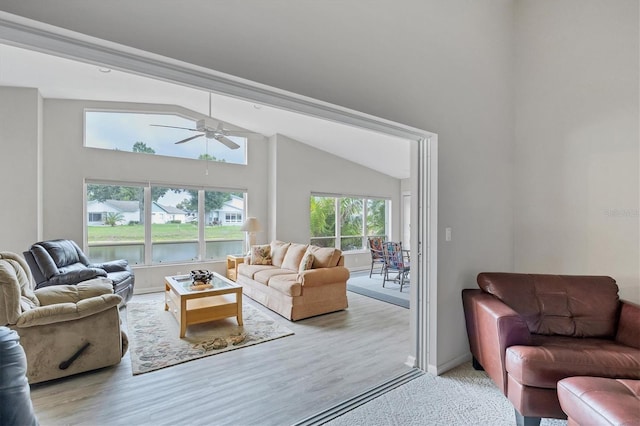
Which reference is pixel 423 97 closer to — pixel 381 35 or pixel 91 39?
pixel 381 35

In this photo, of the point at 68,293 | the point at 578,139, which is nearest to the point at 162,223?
the point at 68,293

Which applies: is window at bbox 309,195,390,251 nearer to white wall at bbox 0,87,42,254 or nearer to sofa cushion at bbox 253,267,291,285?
sofa cushion at bbox 253,267,291,285

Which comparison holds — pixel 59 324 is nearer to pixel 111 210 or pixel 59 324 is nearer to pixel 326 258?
pixel 326 258

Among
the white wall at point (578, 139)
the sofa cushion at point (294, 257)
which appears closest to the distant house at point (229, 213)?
the sofa cushion at point (294, 257)

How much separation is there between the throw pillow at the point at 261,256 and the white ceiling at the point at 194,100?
243 cm

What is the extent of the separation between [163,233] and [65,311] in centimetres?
339

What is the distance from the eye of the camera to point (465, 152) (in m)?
2.64

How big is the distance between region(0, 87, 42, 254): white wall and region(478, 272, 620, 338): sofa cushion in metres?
5.98

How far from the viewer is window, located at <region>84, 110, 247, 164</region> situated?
4949mm

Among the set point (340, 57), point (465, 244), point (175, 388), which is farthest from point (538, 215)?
point (175, 388)

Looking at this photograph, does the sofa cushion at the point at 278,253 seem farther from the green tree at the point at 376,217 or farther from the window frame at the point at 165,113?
the green tree at the point at 376,217

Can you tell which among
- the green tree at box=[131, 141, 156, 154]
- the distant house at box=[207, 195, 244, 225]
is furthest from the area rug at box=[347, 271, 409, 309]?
the green tree at box=[131, 141, 156, 154]

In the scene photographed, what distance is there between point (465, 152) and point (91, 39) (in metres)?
2.68

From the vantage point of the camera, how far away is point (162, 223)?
216 inches
